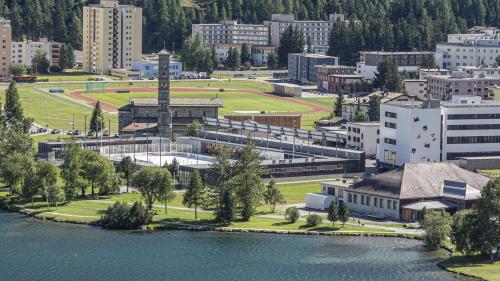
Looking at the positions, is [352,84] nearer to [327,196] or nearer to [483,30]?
[483,30]

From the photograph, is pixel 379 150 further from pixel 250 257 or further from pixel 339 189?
pixel 250 257

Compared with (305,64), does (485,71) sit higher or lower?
higher

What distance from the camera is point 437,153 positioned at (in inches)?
3401

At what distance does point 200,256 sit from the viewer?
60812 millimetres

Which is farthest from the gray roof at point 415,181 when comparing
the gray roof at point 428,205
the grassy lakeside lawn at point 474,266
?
the grassy lakeside lawn at point 474,266

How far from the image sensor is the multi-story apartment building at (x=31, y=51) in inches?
6270

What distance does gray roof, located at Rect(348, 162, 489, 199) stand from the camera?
230 feet

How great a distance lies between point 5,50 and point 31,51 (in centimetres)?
704

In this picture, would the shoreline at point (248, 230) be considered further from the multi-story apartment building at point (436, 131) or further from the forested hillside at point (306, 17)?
the forested hillside at point (306, 17)

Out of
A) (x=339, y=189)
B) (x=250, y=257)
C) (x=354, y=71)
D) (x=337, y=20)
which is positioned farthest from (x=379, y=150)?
(x=337, y=20)

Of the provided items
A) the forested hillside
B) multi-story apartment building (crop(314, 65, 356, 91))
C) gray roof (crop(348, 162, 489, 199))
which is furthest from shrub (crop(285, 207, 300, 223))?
the forested hillside

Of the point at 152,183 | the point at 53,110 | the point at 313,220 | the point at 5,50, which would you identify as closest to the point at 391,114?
the point at 313,220

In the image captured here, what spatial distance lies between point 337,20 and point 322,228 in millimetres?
107958

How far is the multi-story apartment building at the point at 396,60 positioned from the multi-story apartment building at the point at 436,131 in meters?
56.5
